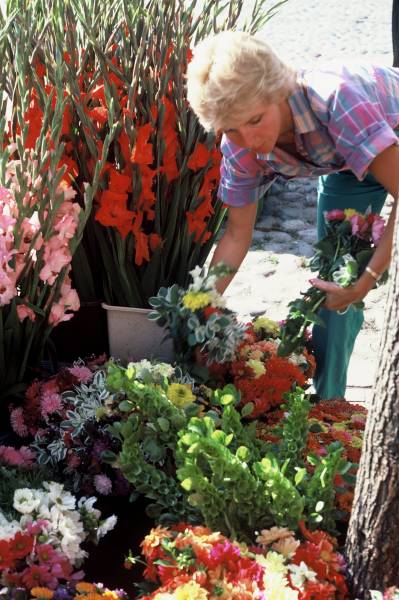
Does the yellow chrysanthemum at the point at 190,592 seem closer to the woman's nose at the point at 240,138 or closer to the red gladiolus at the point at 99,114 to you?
the woman's nose at the point at 240,138

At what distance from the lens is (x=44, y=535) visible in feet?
4.94

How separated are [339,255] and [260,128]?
386 mm

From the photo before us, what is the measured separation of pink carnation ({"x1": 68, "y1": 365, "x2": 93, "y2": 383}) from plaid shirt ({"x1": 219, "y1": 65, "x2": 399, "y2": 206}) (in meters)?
0.64

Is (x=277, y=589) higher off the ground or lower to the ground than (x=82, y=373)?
lower

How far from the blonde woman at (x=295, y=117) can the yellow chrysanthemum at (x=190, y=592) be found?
30.4 inches

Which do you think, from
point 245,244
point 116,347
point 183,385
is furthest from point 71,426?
point 245,244

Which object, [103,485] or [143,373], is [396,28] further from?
[103,485]

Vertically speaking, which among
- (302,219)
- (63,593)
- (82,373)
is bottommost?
(63,593)

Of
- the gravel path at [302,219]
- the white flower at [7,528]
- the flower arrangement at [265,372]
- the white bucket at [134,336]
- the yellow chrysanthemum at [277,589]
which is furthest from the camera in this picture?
the gravel path at [302,219]

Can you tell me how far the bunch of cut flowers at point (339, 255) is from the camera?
1.81 meters

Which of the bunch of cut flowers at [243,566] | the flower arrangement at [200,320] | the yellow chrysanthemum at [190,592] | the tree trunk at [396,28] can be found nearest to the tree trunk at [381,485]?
the bunch of cut flowers at [243,566]

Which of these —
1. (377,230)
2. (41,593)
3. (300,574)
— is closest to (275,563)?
(300,574)

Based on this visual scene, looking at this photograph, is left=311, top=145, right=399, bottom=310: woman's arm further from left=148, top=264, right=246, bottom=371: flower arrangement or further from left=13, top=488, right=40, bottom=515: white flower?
left=13, top=488, right=40, bottom=515: white flower

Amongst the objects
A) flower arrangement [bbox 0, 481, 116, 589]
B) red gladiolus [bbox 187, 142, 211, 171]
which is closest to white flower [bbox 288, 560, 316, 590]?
flower arrangement [bbox 0, 481, 116, 589]
